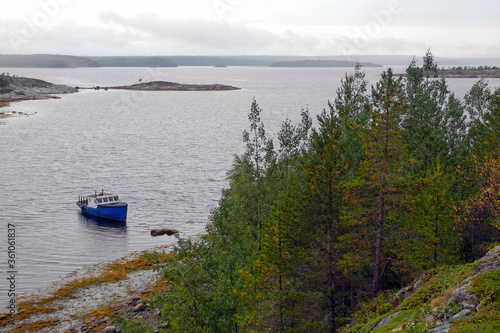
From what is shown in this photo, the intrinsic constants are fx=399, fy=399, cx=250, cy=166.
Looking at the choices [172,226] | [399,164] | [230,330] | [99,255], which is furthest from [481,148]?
[99,255]

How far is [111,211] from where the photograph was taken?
59.9 m

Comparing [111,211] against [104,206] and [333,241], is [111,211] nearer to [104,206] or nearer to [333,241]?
[104,206]

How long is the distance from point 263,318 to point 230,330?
2.60 metres

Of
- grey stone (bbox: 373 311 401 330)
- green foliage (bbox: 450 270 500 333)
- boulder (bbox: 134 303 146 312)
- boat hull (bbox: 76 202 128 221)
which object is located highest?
green foliage (bbox: 450 270 500 333)

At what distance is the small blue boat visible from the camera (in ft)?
196

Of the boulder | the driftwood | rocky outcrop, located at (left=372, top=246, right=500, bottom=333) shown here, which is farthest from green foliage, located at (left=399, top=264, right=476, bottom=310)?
the driftwood

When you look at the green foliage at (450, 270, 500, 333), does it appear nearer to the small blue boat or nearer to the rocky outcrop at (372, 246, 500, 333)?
the rocky outcrop at (372, 246, 500, 333)

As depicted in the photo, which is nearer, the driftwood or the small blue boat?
the driftwood

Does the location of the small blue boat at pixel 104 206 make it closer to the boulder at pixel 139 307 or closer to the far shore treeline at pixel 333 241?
the boulder at pixel 139 307

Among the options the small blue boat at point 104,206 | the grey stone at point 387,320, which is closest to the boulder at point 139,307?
the small blue boat at point 104,206

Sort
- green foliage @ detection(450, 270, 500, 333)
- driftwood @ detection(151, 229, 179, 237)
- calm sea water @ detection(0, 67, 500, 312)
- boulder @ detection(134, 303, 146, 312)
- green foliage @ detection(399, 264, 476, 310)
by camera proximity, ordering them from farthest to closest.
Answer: driftwood @ detection(151, 229, 179, 237) → calm sea water @ detection(0, 67, 500, 312) → boulder @ detection(134, 303, 146, 312) → green foliage @ detection(399, 264, 476, 310) → green foliage @ detection(450, 270, 500, 333)

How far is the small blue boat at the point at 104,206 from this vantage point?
5962 centimetres

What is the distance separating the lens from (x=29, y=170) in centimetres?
8256

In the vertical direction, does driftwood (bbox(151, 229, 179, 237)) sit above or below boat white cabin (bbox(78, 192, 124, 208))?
below
